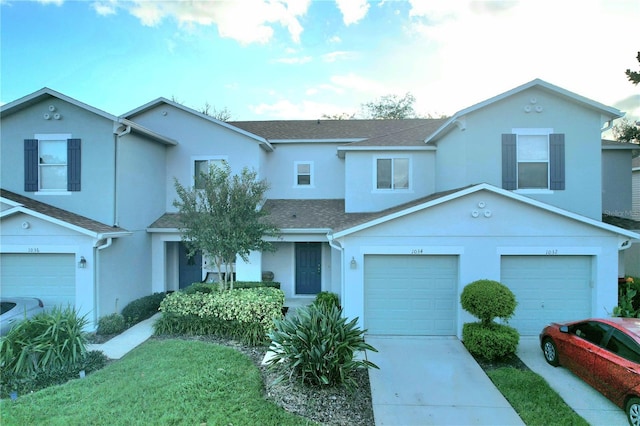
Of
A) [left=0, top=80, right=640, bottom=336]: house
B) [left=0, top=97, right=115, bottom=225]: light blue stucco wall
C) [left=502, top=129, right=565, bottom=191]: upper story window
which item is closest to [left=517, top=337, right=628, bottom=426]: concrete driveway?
[left=0, top=80, right=640, bottom=336]: house

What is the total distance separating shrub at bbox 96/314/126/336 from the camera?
9.79 m

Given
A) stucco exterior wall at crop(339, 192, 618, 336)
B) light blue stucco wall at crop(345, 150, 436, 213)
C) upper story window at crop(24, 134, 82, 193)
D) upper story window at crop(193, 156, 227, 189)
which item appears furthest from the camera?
upper story window at crop(193, 156, 227, 189)

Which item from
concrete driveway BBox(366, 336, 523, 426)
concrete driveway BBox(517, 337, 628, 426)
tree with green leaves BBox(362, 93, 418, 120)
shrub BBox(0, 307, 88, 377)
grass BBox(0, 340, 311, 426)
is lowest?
concrete driveway BBox(366, 336, 523, 426)

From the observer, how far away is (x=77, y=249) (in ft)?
33.0

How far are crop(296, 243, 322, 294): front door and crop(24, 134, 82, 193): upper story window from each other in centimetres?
837

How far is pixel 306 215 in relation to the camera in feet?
44.5

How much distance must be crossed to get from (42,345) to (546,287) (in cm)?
1226

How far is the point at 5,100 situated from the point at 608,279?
19.8 metres

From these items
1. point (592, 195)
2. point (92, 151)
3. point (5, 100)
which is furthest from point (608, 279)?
point (5, 100)

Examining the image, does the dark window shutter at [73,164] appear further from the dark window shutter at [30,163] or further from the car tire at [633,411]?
the car tire at [633,411]

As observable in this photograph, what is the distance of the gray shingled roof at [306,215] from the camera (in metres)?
12.6

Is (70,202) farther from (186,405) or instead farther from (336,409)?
(336,409)

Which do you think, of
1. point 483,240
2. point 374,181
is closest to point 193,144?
point 374,181

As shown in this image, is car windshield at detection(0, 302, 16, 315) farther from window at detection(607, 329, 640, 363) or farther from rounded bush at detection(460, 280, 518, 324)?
window at detection(607, 329, 640, 363)
